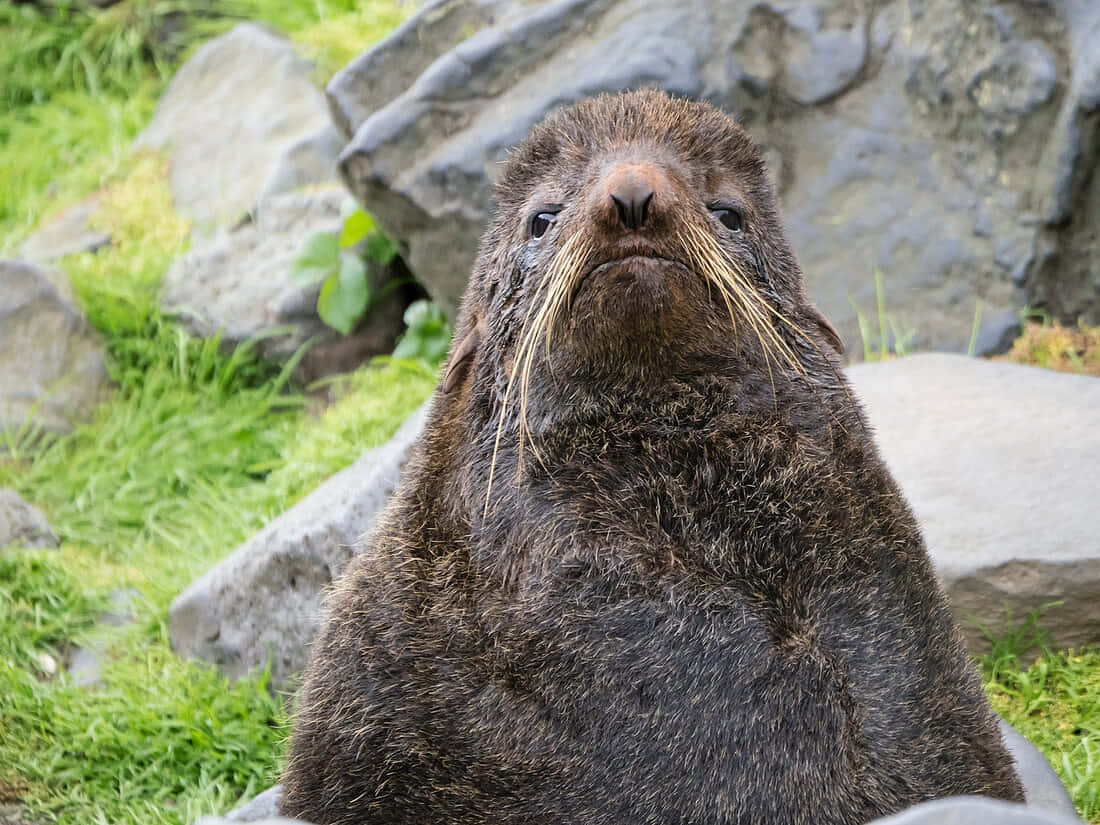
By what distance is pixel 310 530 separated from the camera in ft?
18.9

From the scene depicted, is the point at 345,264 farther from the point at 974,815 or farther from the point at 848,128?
the point at 974,815

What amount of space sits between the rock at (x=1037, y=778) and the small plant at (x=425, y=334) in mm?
4612

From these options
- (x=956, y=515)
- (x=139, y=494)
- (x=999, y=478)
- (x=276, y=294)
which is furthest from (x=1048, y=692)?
(x=276, y=294)

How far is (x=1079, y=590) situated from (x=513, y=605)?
2551mm

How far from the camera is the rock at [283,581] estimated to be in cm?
571

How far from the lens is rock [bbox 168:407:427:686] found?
5.71m

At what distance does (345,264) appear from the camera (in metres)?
8.49

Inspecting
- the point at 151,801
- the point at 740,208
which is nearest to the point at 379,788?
the point at 740,208

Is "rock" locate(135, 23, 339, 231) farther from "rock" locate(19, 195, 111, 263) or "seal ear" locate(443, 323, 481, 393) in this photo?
"seal ear" locate(443, 323, 481, 393)

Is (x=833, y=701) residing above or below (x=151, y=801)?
above

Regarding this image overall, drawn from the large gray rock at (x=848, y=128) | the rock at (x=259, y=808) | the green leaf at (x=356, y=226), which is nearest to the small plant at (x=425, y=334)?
the large gray rock at (x=848, y=128)

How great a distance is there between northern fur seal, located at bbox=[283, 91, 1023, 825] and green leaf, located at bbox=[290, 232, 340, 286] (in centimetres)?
504

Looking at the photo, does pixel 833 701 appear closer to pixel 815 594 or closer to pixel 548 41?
pixel 815 594

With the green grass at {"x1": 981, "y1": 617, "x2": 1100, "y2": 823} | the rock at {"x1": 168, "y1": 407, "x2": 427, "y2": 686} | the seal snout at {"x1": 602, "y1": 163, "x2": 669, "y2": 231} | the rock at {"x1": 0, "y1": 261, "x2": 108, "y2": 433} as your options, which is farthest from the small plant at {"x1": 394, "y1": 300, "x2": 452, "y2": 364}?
the seal snout at {"x1": 602, "y1": 163, "x2": 669, "y2": 231}
